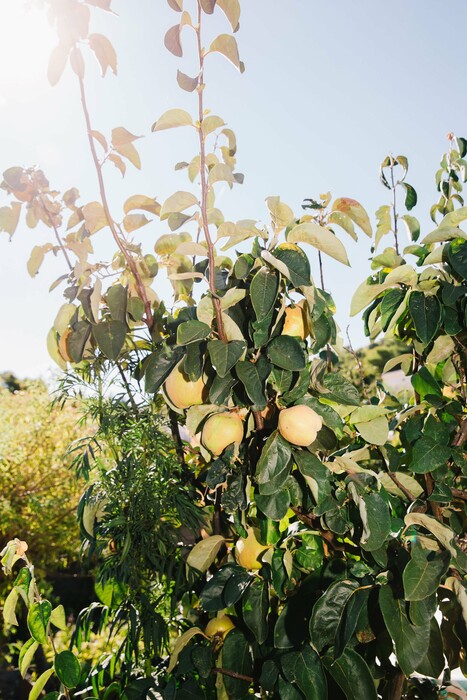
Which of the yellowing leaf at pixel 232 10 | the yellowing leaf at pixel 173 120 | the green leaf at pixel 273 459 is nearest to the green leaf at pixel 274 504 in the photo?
the green leaf at pixel 273 459

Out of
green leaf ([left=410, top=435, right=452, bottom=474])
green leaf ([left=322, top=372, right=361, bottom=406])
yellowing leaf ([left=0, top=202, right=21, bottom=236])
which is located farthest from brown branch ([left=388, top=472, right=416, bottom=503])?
yellowing leaf ([left=0, top=202, right=21, bottom=236])

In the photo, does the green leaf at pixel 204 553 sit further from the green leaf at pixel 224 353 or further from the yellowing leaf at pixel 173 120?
the yellowing leaf at pixel 173 120

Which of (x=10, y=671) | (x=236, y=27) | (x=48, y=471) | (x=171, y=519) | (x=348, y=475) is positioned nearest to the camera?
(x=236, y=27)

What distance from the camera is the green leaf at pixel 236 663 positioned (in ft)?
2.62

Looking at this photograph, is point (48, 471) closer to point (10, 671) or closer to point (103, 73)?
point (10, 671)

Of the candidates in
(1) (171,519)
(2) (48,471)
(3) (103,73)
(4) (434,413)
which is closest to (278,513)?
(1) (171,519)

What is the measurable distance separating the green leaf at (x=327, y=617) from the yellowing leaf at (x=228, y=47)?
0.68 m

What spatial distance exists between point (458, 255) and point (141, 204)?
51 centimetres

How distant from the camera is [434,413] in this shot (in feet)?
3.05

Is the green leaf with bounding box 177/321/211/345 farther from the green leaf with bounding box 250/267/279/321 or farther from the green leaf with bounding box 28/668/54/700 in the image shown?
the green leaf with bounding box 28/668/54/700

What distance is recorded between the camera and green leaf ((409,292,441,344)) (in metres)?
0.82

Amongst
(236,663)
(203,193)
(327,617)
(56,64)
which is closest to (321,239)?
(203,193)

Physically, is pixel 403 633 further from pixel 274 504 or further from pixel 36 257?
pixel 36 257

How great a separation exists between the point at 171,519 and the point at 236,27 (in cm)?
72
